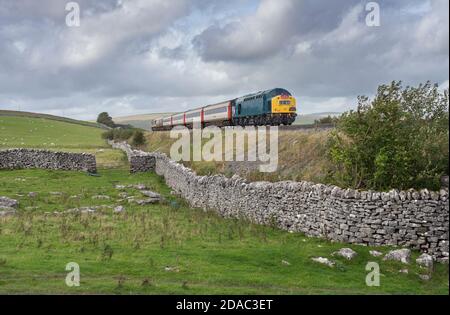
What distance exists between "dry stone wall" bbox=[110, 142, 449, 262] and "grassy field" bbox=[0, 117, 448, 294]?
1.94ft

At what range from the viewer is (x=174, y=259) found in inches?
593

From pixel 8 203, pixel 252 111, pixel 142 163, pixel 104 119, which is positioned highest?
pixel 104 119

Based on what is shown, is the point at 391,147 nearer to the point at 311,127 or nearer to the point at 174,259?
the point at 174,259

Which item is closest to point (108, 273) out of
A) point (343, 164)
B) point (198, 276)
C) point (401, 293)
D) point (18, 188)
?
point (198, 276)

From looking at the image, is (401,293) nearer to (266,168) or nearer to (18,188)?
(266,168)

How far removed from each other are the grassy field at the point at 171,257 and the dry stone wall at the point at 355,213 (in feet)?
1.94

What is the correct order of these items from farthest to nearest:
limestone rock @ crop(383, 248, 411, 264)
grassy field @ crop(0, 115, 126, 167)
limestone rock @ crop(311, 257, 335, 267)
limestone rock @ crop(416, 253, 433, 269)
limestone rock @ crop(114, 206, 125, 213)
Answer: grassy field @ crop(0, 115, 126, 167) → limestone rock @ crop(114, 206, 125, 213) → limestone rock @ crop(383, 248, 411, 264) → limestone rock @ crop(311, 257, 335, 267) → limestone rock @ crop(416, 253, 433, 269)

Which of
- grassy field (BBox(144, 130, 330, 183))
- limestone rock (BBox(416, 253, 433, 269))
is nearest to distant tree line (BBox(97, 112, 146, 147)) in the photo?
grassy field (BBox(144, 130, 330, 183))

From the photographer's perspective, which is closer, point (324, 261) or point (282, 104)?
point (324, 261)

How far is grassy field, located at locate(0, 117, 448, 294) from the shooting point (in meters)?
12.6

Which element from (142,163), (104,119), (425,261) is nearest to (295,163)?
(425,261)

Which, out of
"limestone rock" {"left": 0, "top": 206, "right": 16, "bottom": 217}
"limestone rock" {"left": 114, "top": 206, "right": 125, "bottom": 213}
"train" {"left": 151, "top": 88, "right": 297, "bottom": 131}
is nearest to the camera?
"limestone rock" {"left": 0, "top": 206, "right": 16, "bottom": 217}

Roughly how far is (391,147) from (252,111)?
31256 millimetres

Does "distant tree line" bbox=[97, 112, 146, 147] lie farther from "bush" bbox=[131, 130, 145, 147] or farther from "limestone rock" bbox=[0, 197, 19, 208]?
"limestone rock" bbox=[0, 197, 19, 208]
